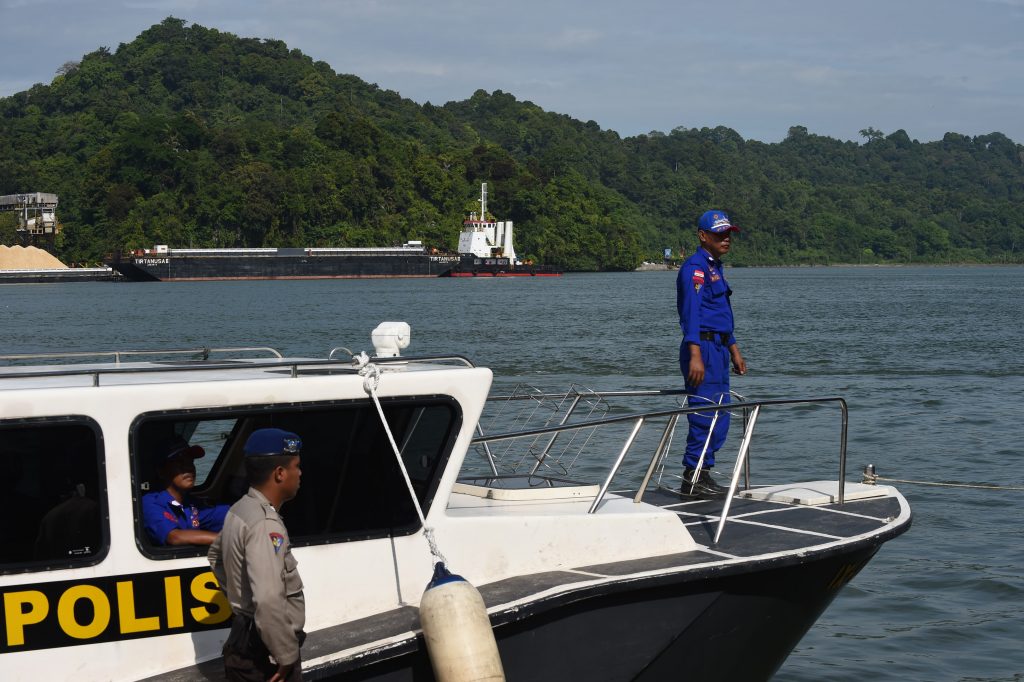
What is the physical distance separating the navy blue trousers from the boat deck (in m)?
0.31

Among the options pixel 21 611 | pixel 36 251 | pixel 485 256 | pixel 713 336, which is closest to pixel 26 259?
pixel 36 251


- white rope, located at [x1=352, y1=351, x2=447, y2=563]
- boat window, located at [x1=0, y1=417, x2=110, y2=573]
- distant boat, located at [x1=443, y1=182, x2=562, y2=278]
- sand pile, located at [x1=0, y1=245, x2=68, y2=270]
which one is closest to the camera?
boat window, located at [x1=0, y1=417, x2=110, y2=573]

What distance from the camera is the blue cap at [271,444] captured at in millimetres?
4316

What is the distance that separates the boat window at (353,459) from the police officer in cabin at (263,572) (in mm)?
563

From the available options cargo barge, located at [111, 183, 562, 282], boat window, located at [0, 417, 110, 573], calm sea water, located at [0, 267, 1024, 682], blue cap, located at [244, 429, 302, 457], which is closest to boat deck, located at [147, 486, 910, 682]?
boat window, located at [0, 417, 110, 573]

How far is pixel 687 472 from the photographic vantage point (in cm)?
704

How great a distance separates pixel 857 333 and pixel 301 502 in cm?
3634

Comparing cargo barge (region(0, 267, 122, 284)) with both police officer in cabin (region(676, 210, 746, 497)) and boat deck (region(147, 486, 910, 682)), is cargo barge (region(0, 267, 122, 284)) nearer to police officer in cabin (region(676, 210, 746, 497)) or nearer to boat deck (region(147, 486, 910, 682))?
police officer in cabin (region(676, 210, 746, 497))

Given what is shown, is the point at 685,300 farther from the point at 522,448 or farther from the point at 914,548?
the point at 522,448

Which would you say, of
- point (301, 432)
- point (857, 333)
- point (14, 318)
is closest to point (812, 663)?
point (301, 432)

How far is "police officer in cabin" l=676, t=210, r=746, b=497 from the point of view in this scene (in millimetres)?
6918

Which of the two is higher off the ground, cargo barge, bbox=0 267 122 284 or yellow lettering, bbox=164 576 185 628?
yellow lettering, bbox=164 576 185 628

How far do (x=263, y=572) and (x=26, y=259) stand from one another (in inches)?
5008

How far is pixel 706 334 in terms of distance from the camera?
709cm
